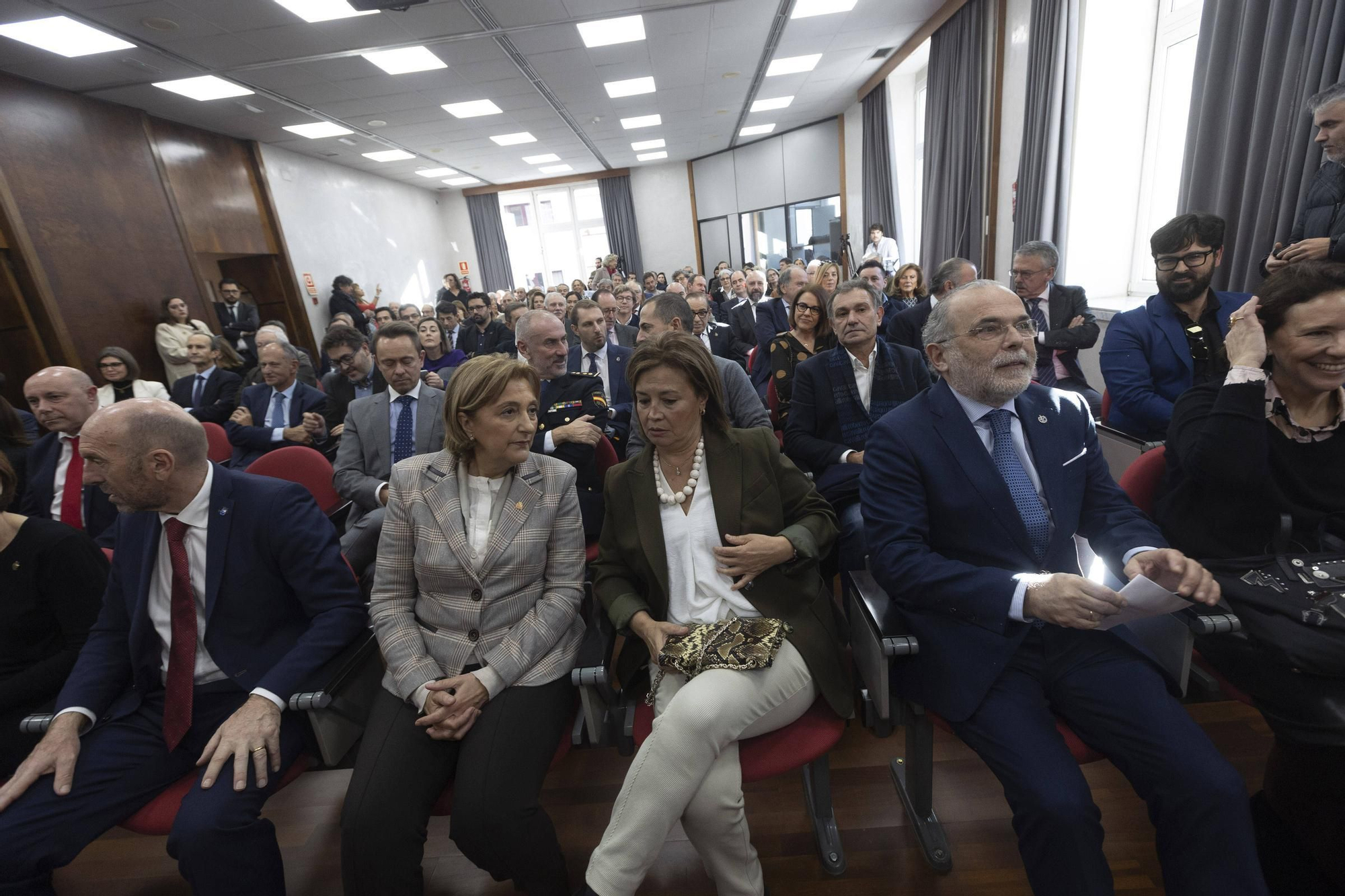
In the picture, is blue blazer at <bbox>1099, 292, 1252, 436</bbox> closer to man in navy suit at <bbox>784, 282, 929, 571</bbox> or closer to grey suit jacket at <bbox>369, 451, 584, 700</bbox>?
man in navy suit at <bbox>784, 282, 929, 571</bbox>

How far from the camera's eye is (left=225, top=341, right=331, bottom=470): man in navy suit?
3.36m

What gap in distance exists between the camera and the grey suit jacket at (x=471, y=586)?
1518 millimetres

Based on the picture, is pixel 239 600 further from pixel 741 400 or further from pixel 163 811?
pixel 741 400

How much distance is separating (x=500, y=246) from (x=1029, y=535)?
1462cm

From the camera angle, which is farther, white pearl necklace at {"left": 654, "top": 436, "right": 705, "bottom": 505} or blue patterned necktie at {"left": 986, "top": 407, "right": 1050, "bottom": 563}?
white pearl necklace at {"left": 654, "top": 436, "right": 705, "bottom": 505}

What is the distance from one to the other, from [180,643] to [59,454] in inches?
68.7

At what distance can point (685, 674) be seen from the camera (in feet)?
4.65

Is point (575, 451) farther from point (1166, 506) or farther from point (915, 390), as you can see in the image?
point (1166, 506)

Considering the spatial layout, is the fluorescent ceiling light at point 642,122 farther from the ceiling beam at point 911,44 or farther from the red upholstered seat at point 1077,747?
the red upholstered seat at point 1077,747

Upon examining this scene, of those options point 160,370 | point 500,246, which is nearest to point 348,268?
point 160,370

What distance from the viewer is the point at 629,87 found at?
24.7ft

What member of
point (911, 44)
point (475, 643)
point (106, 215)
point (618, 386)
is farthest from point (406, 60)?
point (475, 643)

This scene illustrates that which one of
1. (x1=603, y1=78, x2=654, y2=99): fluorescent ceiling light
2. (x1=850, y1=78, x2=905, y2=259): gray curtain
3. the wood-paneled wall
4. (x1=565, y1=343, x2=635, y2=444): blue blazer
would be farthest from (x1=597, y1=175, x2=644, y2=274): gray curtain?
(x1=565, y1=343, x2=635, y2=444): blue blazer

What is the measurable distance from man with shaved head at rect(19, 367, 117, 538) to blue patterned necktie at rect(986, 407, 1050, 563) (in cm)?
316
